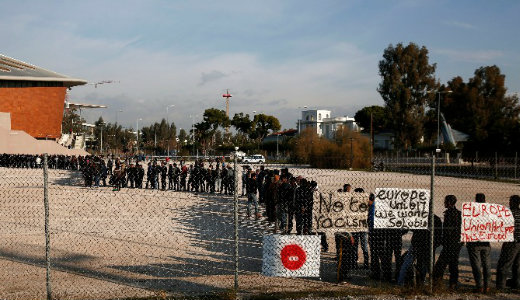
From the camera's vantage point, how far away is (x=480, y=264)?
6957 millimetres

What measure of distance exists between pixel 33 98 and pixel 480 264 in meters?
87.8

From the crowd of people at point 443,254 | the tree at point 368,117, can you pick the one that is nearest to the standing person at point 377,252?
the crowd of people at point 443,254

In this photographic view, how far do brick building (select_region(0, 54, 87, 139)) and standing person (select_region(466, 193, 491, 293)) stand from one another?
8594cm

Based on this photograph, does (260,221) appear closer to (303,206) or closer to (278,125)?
(303,206)

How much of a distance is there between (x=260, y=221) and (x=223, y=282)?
21.8ft

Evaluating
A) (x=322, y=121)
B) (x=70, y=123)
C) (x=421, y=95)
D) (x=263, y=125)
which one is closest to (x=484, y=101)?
(x=421, y=95)

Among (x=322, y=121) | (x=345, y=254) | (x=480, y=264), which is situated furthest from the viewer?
(x=322, y=121)

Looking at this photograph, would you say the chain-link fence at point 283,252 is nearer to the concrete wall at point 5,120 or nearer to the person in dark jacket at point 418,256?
the person in dark jacket at point 418,256

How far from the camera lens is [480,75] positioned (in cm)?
5884

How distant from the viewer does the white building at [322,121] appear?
112 m

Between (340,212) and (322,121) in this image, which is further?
(322,121)

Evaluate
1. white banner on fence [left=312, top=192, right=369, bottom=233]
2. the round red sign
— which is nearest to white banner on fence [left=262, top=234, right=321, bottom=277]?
the round red sign

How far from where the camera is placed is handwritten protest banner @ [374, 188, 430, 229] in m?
7.01

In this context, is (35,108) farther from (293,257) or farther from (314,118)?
(293,257)
